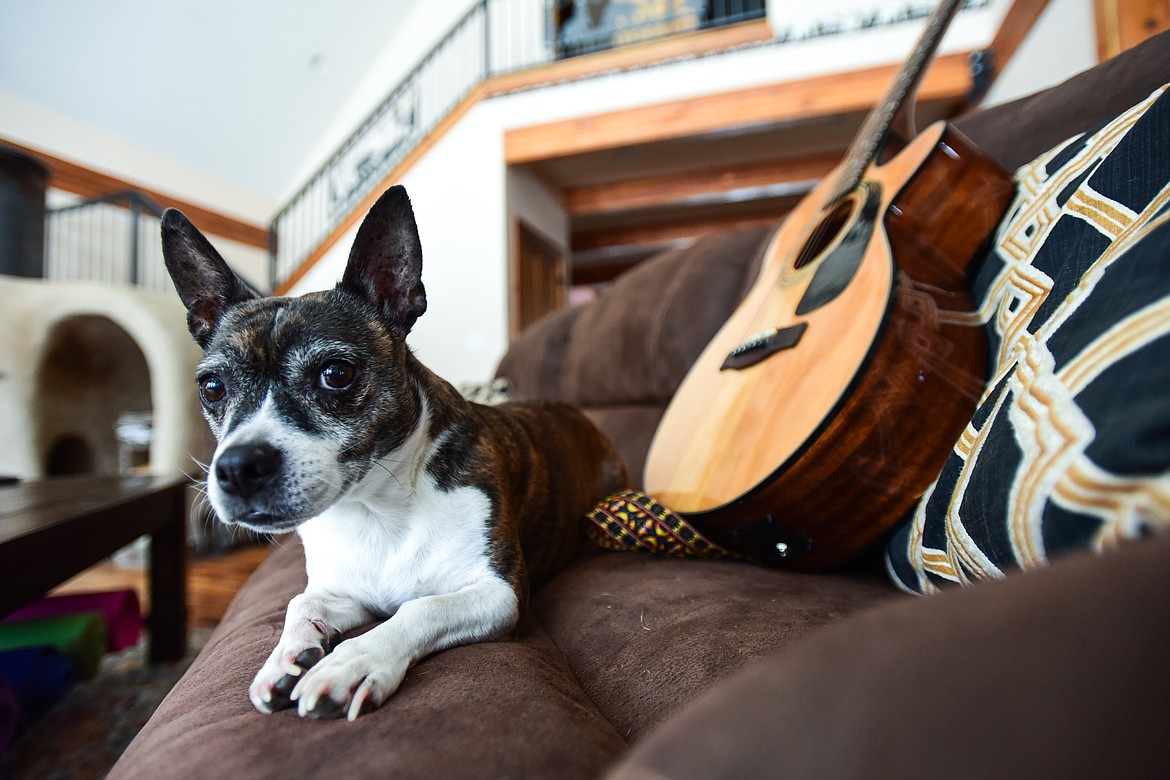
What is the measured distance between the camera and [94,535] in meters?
1.22

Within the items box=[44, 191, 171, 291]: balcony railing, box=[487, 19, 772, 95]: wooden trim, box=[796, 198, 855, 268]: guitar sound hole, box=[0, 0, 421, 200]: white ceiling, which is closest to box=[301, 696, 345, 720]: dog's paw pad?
box=[796, 198, 855, 268]: guitar sound hole

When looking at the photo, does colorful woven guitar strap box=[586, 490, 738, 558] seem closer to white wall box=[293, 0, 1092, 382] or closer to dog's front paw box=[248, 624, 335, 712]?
dog's front paw box=[248, 624, 335, 712]

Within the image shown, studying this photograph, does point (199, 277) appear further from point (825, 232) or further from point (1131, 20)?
point (1131, 20)

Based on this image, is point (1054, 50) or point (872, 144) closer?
point (872, 144)

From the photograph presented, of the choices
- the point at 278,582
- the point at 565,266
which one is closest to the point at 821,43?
the point at 565,266

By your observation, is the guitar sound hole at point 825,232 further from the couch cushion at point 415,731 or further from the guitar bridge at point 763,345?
the couch cushion at point 415,731

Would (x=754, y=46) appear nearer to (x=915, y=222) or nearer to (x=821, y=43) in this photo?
(x=821, y=43)

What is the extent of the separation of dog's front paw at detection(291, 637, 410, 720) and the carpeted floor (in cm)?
111

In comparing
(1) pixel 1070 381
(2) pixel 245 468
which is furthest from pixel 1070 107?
(2) pixel 245 468

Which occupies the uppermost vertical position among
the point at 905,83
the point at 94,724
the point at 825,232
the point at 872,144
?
the point at 905,83

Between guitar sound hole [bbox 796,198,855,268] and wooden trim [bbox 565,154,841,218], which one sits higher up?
wooden trim [bbox 565,154,841,218]

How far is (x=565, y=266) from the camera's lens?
243 inches

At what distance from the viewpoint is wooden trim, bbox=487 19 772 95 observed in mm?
4844

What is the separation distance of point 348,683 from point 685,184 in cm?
595
